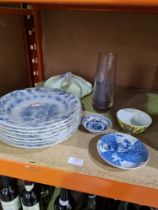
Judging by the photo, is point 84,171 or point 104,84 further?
point 104,84

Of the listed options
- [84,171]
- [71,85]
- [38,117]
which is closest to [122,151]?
[84,171]

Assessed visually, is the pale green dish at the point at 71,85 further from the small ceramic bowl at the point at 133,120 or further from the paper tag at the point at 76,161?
the paper tag at the point at 76,161

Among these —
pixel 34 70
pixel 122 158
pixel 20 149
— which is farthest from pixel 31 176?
pixel 34 70

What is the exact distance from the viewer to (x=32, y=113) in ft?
1.77

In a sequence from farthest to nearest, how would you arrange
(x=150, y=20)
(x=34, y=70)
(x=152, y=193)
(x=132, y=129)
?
(x=34, y=70) → (x=150, y=20) → (x=132, y=129) → (x=152, y=193)

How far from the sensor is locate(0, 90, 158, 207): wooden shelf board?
16.2 inches

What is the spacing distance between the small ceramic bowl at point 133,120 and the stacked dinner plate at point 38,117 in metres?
0.12

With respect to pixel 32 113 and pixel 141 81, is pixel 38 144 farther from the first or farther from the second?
pixel 141 81

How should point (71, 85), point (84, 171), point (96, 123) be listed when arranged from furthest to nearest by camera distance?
point (71, 85)
point (96, 123)
point (84, 171)

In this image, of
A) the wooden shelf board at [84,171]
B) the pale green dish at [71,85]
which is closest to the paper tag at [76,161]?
the wooden shelf board at [84,171]

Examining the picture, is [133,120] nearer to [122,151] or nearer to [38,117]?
[122,151]

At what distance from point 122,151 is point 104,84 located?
0.24 metres

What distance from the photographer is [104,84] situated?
0.65m

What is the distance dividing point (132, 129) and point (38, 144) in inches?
8.8
